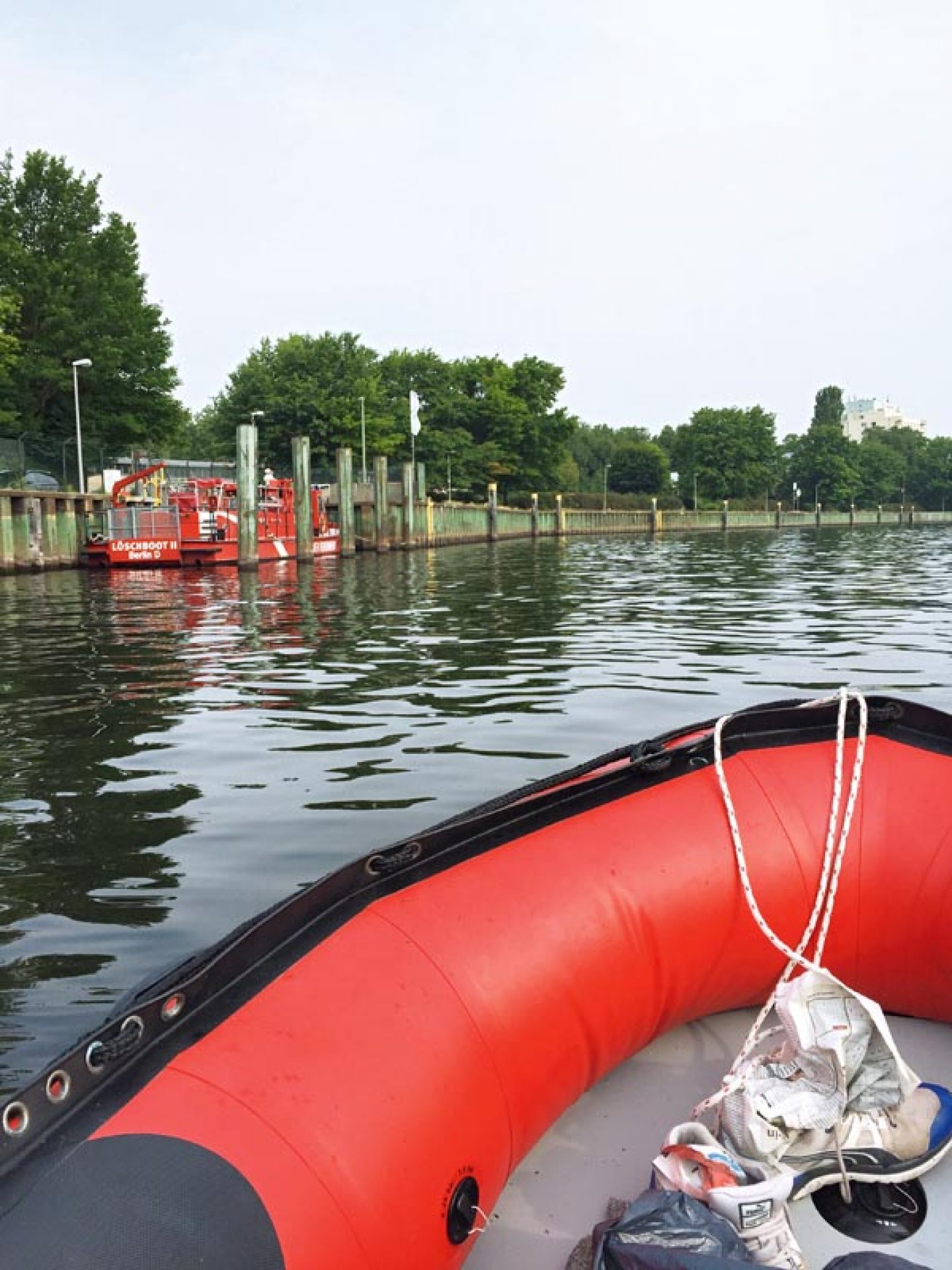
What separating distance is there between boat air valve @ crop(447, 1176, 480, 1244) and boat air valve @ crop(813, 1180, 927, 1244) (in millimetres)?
780

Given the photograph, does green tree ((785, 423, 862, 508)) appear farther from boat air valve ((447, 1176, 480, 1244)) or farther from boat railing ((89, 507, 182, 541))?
boat air valve ((447, 1176, 480, 1244))

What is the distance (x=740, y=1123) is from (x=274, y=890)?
2.24m

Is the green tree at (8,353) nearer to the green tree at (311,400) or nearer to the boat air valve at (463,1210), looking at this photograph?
the green tree at (311,400)

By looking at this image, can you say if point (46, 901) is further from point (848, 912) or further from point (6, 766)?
point (848, 912)

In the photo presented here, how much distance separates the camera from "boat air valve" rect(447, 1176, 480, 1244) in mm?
1980

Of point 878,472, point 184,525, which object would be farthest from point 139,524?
point 878,472

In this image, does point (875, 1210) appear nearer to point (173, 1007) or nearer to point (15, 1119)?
point (173, 1007)

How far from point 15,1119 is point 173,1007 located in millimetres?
317

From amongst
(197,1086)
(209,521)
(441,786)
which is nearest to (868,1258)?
(197,1086)

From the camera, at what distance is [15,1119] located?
1.65 m

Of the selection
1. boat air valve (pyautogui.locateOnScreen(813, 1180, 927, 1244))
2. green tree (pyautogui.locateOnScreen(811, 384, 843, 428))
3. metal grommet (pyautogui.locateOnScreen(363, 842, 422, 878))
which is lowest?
boat air valve (pyautogui.locateOnScreen(813, 1180, 927, 1244))

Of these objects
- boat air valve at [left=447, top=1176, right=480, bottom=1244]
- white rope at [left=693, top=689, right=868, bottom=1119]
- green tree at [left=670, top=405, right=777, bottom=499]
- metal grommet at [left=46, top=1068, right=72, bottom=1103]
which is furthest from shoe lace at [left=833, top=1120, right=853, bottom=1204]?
green tree at [left=670, top=405, right=777, bottom=499]

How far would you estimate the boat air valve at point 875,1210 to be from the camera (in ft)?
7.36

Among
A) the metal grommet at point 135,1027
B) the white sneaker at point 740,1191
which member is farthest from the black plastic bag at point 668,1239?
the metal grommet at point 135,1027
